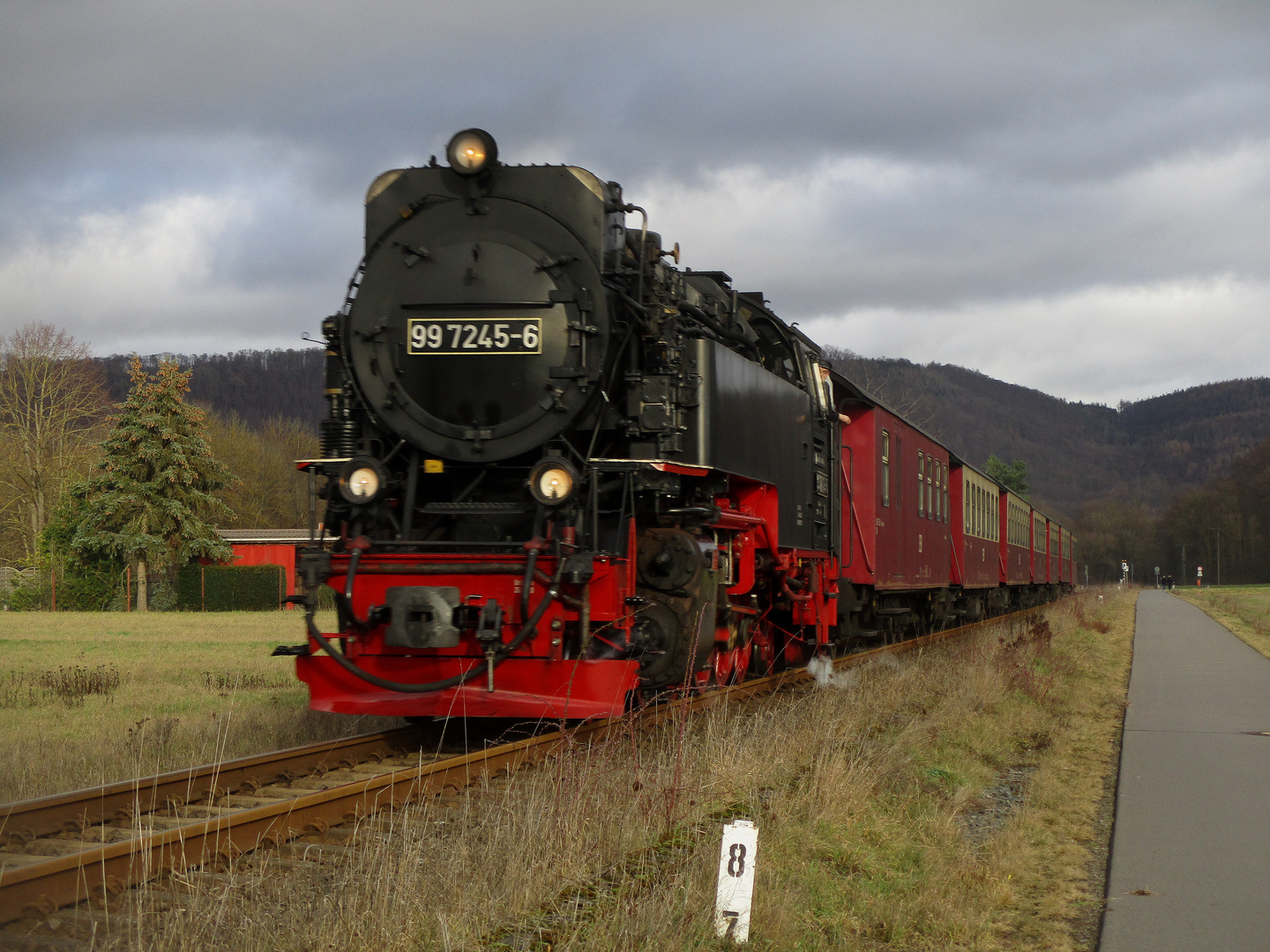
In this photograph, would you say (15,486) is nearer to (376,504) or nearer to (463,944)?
(376,504)

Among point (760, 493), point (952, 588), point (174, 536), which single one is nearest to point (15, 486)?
point (174, 536)

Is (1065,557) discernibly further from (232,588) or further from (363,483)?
(363,483)

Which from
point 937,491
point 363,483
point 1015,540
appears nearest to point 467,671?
point 363,483

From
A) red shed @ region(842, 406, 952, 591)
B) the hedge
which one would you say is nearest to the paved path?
red shed @ region(842, 406, 952, 591)

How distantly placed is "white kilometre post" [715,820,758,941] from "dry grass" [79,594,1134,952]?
95mm

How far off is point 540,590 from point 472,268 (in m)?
2.20

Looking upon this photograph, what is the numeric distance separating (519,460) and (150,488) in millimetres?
33210

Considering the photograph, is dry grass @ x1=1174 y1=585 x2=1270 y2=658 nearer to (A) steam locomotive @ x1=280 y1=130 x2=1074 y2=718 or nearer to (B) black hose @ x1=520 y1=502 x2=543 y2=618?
(A) steam locomotive @ x1=280 y1=130 x2=1074 y2=718

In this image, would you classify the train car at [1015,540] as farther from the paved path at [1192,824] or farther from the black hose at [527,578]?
the black hose at [527,578]

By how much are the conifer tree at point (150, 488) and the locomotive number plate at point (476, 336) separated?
106 ft

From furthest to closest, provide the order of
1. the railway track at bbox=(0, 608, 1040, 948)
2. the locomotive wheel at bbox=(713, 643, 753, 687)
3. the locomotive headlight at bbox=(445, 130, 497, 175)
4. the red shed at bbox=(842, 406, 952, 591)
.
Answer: the red shed at bbox=(842, 406, 952, 591) < the locomotive wheel at bbox=(713, 643, 753, 687) < the locomotive headlight at bbox=(445, 130, 497, 175) < the railway track at bbox=(0, 608, 1040, 948)

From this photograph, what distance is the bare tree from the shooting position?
4144 cm

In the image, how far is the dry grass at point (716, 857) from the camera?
3.79 m

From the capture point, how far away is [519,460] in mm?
7961
